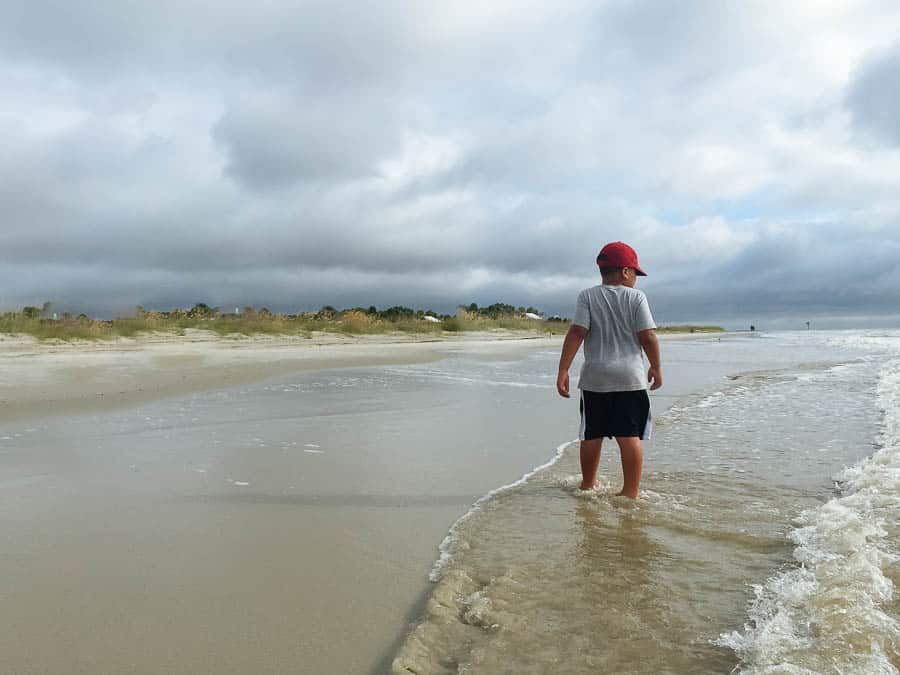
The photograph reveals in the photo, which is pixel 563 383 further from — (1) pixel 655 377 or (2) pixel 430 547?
(2) pixel 430 547

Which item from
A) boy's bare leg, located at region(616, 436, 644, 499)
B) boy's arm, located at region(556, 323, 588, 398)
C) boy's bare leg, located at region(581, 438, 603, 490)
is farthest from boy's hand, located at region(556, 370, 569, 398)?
boy's bare leg, located at region(616, 436, 644, 499)

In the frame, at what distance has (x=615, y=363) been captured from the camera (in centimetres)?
441

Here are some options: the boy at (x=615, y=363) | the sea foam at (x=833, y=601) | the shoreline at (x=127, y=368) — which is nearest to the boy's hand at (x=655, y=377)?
the boy at (x=615, y=363)

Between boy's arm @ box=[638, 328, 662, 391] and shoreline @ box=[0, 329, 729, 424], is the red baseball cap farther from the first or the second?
shoreline @ box=[0, 329, 729, 424]

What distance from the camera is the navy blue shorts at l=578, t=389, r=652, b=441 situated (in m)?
4.34

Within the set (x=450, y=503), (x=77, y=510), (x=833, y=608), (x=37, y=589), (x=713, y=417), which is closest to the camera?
(x=833, y=608)

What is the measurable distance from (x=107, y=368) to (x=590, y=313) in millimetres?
12708

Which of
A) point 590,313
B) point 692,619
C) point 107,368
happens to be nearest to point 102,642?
point 692,619

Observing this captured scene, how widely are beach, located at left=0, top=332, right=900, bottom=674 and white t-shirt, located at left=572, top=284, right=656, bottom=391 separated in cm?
87

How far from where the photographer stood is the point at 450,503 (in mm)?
4246

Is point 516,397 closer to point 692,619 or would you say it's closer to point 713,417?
point 713,417

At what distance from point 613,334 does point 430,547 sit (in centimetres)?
208

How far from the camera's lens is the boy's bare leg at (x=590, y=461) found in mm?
4527

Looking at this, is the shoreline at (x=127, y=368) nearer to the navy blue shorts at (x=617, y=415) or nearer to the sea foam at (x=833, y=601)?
the navy blue shorts at (x=617, y=415)
